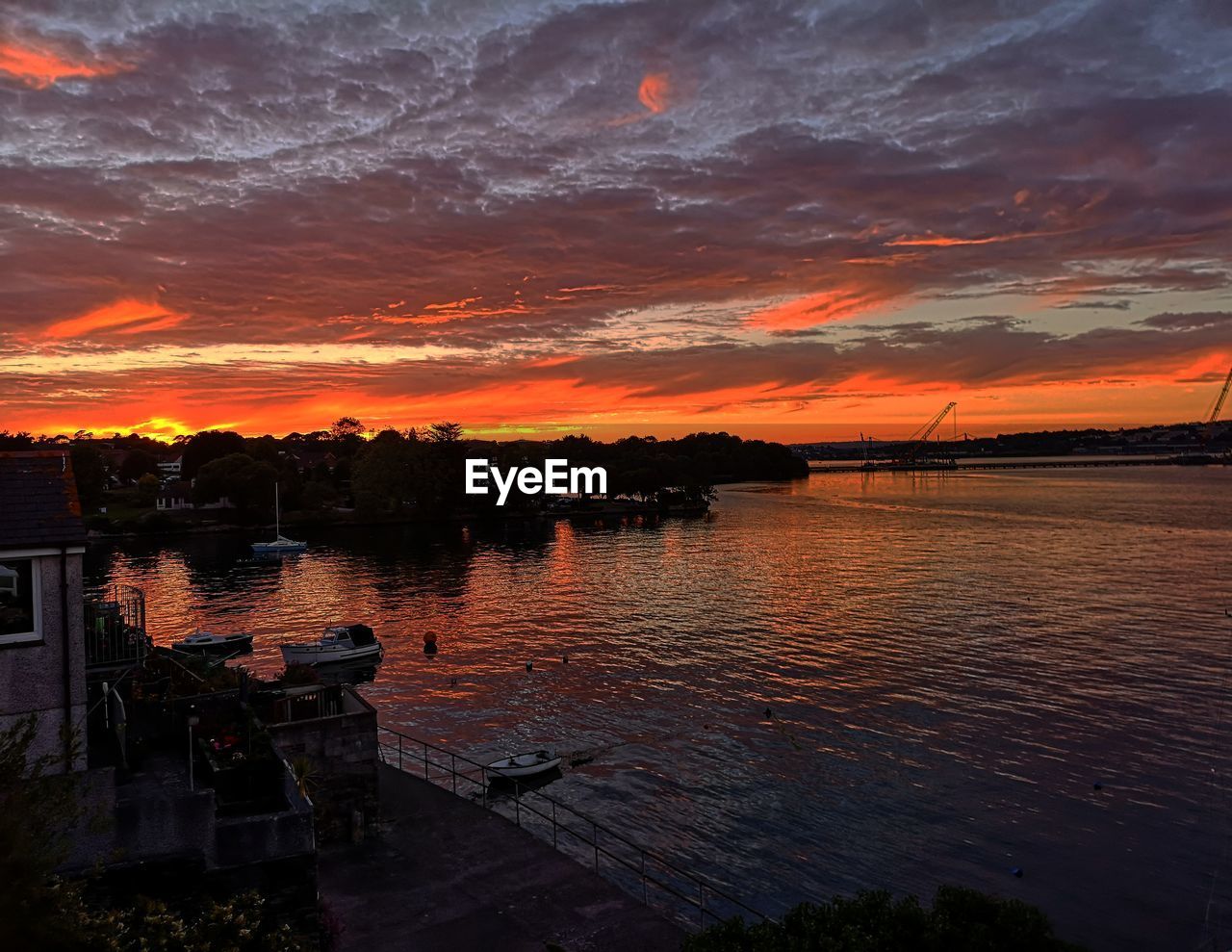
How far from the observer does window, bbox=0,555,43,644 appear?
1775 centimetres

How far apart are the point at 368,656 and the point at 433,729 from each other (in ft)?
59.4

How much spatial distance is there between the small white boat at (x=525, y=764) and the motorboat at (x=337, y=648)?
1054 inches

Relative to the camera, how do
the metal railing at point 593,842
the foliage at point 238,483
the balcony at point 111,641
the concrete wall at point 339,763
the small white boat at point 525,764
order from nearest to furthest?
the balcony at point 111,641 → the concrete wall at point 339,763 → the metal railing at point 593,842 → the small white boat at point 525,764 → the foliage at point 238,483

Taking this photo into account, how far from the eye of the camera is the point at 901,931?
17.2m

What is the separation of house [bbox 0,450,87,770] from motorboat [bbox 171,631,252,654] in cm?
4953

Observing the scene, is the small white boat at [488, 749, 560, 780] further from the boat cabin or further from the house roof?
the boat cabin

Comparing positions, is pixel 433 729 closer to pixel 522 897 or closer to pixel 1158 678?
pixel 522 897

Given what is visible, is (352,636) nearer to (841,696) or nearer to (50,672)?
(841,696)

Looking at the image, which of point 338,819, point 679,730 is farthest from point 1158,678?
point 338,819

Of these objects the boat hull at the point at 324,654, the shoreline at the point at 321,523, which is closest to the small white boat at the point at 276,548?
the shoreline at the point at 321,523

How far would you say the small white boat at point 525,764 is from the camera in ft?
139

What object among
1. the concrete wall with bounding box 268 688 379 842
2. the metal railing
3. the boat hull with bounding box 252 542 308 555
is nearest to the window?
the concrete wall with bounding box 268 688 379 842

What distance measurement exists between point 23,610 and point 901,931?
19.1m

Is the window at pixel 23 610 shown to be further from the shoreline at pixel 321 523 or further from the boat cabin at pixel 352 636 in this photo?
the shoreline at pixel 321 523
